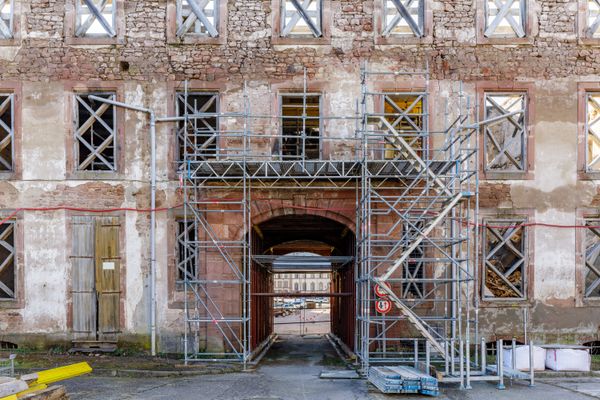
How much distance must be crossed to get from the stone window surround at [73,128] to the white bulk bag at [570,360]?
1042 cm

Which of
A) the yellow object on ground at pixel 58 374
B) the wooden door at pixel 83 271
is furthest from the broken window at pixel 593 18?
the yellow object on ground at pixel 58 374

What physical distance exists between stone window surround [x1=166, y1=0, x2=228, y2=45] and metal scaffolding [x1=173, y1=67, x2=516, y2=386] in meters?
1.60

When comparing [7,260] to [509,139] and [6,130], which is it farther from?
[509,139]

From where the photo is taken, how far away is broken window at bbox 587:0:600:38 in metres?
15.9

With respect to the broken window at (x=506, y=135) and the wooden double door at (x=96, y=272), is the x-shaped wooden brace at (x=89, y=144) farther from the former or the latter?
the broken window at (x=506, y=135)

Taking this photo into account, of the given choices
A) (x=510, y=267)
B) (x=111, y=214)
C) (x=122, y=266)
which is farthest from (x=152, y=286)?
(x=510, y=267)

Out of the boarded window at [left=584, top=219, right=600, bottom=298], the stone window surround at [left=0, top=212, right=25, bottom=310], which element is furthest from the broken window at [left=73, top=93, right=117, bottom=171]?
the boarded window at [left=584, top=219, right=600, bottom=298]

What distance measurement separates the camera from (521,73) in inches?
625

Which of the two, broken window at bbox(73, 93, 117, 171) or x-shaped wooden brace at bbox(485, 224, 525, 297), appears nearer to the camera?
x-shaped wooden brace at bbox(485, 224, 525, 297)

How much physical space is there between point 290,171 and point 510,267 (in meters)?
5.69

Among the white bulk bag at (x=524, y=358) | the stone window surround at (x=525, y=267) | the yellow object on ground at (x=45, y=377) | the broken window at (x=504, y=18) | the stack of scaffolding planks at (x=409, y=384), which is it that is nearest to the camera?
the yellow object on ground at (x=45, y=377)

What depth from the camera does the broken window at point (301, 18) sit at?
52.3 feet

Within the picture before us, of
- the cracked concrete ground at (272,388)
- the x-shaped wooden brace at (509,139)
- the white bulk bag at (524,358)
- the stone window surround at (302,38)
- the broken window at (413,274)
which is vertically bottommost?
the cracked concrete ground at (272,388)

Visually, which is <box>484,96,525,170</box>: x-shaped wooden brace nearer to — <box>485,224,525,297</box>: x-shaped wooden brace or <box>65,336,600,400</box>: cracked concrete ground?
<box>485,224,525,297</box>: x-shaped wooden brace
